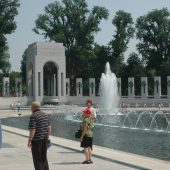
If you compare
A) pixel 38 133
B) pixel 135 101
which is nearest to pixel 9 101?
pixel 135 101

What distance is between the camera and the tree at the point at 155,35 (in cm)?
8538

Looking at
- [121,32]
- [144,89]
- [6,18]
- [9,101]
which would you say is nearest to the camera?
[9,101]

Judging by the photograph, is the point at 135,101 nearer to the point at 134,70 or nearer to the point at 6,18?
the point at 134,70

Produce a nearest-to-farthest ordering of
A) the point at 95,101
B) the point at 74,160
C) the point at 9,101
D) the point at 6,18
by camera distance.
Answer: the point at 74,160
the point at 9,101
the point at 95,101
the point at 6,18

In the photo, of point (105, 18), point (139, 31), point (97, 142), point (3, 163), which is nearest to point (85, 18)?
point (105, 18)

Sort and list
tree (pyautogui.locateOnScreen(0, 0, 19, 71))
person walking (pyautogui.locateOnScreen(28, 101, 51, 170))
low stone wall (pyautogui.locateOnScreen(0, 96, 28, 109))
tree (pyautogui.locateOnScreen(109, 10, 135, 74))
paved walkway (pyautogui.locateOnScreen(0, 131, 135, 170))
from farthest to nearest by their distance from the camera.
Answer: tree (pyautogui.locateOnScreen(109, 10, 135, 74)), tree (pyautogui.locateOnScreen(0, 0, 19, 71)), low stone wall (pyautogui.locateOnScreen(0, 96, 28, 109)), paved walkway (pyautogui.locateOnScreen(0, 131, 135, 170)), person walking (pyautogui.locateOnScreen(28, 101, 51, 170))

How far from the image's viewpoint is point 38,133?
946cm

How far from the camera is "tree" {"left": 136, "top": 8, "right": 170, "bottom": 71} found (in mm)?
85375

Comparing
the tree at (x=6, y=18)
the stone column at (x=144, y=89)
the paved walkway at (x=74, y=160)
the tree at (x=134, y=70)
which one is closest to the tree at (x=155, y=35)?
the tree at (x=134, y=70)

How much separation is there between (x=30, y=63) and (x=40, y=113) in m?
62.3

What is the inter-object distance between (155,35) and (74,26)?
50.2ft

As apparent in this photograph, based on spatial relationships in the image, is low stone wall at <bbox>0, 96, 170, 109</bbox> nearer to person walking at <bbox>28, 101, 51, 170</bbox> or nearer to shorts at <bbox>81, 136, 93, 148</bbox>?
shorts at <bbox>81, 136, 93, 148</bbox>

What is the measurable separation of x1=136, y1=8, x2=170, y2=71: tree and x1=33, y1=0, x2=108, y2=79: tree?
7720mm

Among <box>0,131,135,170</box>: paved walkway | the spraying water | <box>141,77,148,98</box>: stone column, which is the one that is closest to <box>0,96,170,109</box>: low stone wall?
<box>141,77,148,98</box>: stone column
